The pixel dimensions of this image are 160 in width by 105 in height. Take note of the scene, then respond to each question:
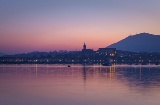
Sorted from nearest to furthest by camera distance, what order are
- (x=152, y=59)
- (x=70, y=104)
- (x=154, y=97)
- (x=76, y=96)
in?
(x=70, y=104)
(x=154, y=97)
(x=76, y=96)
(x=152, y=59)

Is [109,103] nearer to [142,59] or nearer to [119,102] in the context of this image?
[119,102]

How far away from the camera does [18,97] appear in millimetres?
15875

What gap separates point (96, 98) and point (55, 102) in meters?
2.31

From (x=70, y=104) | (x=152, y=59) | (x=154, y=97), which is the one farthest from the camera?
(x=152, y=59)

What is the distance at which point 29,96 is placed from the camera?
16.4m

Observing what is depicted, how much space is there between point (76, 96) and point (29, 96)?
8.14 ft

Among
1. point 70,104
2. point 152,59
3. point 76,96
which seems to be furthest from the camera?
point 152,59

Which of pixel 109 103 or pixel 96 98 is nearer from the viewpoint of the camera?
pixel 109 103

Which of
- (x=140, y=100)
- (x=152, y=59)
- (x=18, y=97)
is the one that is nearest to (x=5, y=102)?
(x=18, y=97)

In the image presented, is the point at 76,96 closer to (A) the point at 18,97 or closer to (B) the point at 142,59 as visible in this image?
(A) the point at 18,97

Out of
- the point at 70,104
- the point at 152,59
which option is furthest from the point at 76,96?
the point at 152,59

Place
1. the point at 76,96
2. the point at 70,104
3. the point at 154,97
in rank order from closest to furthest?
the point at 70,104 → the point at 154,97 → the point at 76,96

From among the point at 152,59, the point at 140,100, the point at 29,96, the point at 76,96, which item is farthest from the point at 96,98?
the point at 152,59

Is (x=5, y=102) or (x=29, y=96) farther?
(x=29, y=96)
